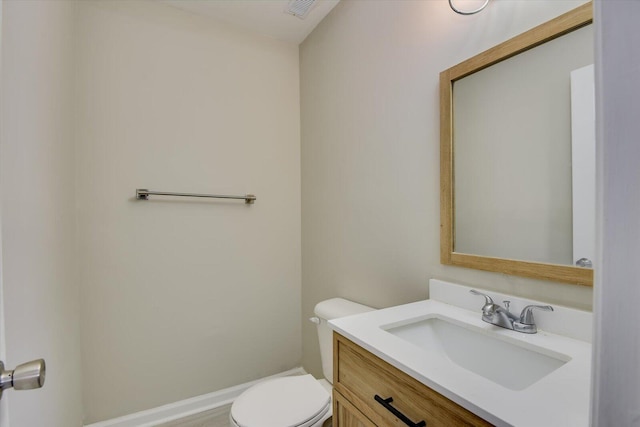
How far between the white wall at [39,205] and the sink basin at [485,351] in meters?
1.02

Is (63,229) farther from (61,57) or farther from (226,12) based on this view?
(226,12)

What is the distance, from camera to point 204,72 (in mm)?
1921

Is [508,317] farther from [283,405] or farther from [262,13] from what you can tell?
[262,13]

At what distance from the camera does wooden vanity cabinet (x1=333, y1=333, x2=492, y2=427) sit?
0.65m

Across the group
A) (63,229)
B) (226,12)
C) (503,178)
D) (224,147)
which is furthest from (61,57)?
(503,178)

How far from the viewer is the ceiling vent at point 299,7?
5.85 ft

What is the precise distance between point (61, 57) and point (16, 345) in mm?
1147

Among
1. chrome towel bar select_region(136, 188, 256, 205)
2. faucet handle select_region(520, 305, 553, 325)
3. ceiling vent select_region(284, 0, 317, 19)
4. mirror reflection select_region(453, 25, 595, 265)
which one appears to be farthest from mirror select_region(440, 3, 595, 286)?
chrome towel bar select_region(136, 188, 256, 205)

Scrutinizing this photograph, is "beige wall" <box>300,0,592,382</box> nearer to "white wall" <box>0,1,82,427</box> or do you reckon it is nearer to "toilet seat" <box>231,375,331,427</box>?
"toilet seat" <box>231,375,331,427</box>

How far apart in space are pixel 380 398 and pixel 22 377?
741mm

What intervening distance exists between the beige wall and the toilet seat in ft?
1.65

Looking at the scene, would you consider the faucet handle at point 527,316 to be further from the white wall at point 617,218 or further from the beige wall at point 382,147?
the white wall at point 617,218

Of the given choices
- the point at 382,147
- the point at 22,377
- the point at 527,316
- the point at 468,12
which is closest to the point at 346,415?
the point at 527,316

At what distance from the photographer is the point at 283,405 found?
1269 millimetres
